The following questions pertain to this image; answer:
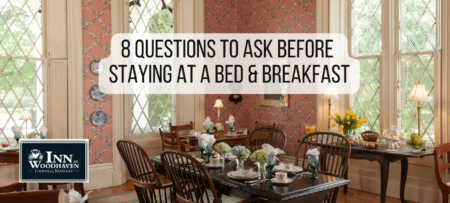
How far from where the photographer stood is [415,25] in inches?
186

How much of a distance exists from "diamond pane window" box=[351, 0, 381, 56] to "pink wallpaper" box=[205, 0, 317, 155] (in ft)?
2.15

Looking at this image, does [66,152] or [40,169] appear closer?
[40,169]

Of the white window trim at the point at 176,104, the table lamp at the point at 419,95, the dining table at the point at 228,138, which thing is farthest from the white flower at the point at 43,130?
the table lamp at the point at 419,95

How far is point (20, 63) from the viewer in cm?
508

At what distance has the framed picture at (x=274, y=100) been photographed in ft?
20.9

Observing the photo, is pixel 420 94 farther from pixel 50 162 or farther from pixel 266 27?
pixel 50 162

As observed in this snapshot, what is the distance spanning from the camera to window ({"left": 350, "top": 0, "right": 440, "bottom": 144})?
461cm

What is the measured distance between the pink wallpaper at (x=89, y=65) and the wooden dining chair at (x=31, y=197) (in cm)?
341

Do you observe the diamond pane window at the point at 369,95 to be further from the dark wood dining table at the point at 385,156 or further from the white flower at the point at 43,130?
the white flower at the point at 43,130

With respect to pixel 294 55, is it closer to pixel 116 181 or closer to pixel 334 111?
pixel 334 111

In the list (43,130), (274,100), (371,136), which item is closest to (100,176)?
(43,130)

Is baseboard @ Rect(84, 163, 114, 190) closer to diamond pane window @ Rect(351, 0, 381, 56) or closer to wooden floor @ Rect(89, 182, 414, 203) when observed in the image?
wooden floor @ Rect(89, 182, 414, 203)

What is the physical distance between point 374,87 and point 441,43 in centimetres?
101

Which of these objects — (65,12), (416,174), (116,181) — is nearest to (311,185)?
(416,174)
